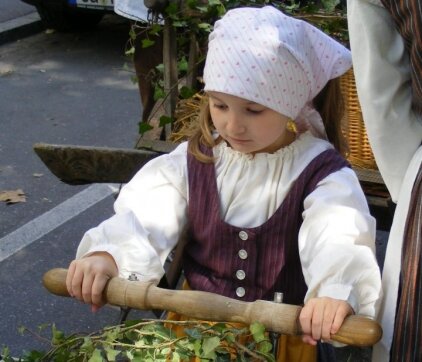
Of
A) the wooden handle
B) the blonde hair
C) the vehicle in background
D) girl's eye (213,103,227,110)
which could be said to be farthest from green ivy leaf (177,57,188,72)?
the vehicle in background

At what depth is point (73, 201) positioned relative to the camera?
4.51 meters

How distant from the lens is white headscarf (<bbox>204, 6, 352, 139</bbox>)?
1.81 metres

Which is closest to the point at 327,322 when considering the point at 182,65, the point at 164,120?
the point at 164,120

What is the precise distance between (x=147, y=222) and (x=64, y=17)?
259 inches

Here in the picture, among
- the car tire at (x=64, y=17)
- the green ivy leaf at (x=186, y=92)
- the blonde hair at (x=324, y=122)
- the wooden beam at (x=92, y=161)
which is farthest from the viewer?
the car tire at (x=64, y=17)

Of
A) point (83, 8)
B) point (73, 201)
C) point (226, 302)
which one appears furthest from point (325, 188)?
point (83, 8)

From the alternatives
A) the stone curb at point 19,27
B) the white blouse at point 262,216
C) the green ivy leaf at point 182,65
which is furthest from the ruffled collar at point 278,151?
the stone curb at point 19,27

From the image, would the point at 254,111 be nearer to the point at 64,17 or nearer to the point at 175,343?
the point at 175,343

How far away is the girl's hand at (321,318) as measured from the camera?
57.3 inches

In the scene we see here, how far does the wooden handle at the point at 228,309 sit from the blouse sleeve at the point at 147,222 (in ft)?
0.82

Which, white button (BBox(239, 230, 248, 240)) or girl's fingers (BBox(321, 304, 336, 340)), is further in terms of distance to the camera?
white button (BBox(239, 230, 248, 240))

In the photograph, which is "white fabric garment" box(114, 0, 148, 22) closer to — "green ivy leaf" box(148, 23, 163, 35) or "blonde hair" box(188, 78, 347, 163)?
"green ivy leaf" box(148, 23, 163, 35)

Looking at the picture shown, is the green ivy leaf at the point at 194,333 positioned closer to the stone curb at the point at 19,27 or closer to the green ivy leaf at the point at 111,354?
the green ivy leaf at the point at 111,354

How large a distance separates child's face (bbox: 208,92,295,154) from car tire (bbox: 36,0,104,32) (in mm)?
6316
